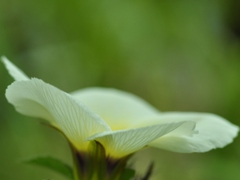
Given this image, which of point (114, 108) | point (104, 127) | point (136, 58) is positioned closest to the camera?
point (104, 127)

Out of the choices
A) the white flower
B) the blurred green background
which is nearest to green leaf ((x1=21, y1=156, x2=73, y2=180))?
the white flower

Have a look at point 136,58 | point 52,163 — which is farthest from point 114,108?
point 136,58

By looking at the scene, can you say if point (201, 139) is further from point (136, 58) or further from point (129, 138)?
point (136, 58)

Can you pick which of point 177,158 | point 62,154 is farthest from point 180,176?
point 62,154

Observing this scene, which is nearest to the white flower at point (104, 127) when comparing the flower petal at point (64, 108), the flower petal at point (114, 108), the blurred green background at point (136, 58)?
the flower petal at point (64, 108)

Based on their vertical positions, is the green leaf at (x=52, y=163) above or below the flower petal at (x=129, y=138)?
below

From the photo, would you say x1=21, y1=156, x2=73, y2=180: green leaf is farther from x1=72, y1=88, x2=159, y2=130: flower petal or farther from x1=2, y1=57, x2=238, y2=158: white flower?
x1=72, y1=88, x2=159, y2=130: flower petal

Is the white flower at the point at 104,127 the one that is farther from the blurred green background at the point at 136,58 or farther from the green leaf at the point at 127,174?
the blurred green background at the point at 136,58
